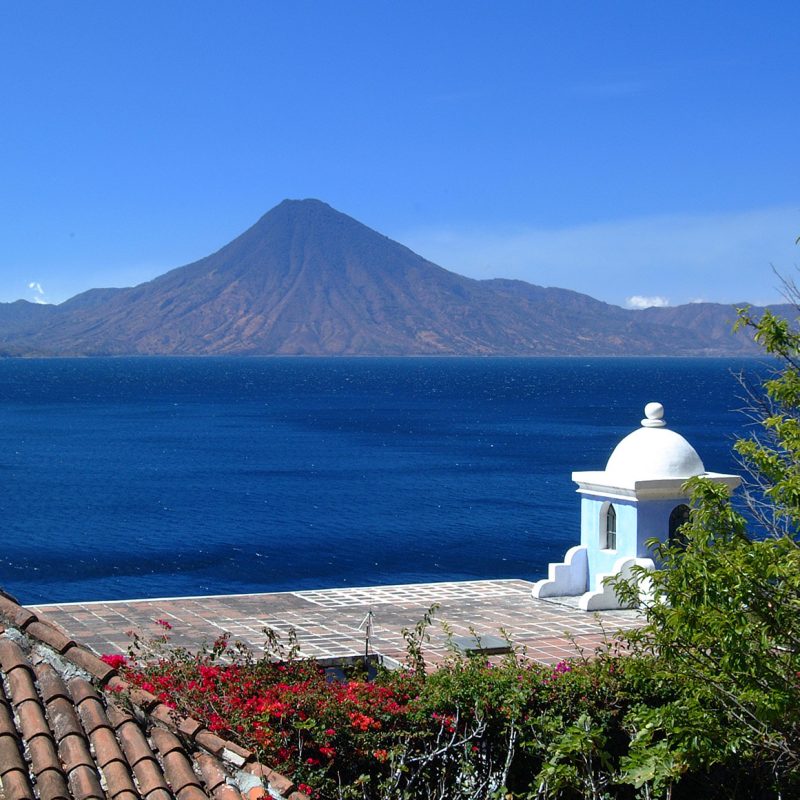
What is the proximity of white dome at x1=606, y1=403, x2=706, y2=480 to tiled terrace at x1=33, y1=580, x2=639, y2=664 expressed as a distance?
5.60ft

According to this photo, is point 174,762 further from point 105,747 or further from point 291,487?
point 291,487

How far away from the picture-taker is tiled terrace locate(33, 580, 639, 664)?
10844 mm

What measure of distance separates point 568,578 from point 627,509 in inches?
44.8

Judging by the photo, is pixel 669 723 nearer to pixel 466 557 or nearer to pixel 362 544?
pixel 466 557

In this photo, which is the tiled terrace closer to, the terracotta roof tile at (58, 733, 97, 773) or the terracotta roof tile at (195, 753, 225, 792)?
the terracotta roof tile at (195, 753, 225, 792)

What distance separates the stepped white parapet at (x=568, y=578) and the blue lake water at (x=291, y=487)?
4.84 meters

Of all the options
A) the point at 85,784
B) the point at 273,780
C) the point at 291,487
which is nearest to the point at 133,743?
the point at 85,784

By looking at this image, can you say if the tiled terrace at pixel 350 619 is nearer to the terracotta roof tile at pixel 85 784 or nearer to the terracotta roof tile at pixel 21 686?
the terracotta roof tile at pixel 21 686

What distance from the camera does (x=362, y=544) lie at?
A: 35000 millimetres

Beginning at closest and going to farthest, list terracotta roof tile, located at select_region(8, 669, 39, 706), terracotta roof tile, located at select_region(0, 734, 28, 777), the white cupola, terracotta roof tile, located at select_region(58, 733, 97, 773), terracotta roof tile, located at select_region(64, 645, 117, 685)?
1. terracotta roof tile, located at select_region(0, 734, 28, 777)
2. terracotta roof tile, located at select_region(58, 733, 97, 773)
3. terracotta roof tile, located at select_region(8, 669, 39, 706)
4. terracotta roof tile, located at select_region(64, 645, 117, 685)
5. the white cupola

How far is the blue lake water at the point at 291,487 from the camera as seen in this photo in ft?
101

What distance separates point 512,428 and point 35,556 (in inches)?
1964

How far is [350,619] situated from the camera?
480 inches

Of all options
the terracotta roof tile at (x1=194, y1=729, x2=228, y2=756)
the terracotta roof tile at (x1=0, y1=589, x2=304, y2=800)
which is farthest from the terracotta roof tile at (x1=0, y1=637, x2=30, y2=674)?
the terracotta roof tile at (x1=194, y1=729, x2=228, y2=756)
